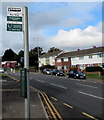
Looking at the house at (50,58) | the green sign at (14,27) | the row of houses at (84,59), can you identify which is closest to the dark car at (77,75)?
the row of houses at (84,59)

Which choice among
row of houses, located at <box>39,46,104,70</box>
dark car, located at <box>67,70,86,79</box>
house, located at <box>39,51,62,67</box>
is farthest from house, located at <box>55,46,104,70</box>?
dark car, located at <box>67,70,86,79</box>

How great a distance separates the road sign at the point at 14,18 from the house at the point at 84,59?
45671 mm

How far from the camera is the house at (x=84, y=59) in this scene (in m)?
50.0

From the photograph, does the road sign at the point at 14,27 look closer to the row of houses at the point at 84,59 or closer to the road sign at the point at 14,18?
the road sign at the point at 14,18

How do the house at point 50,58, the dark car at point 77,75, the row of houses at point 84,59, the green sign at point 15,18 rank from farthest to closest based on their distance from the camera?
the house at point 50,58 → the row of houses at point 84,59 → the dark car at point 77,75 → the green sign at point 15,18

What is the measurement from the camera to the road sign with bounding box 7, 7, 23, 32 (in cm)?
516

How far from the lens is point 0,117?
7066mm

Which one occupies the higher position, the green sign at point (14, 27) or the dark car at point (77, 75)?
the green sign at point (14, 27)

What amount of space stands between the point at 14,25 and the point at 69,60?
2211 inches

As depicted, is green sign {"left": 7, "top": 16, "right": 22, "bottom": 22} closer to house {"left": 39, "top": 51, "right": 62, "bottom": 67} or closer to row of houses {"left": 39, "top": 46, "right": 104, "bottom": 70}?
row of houses {"left": 39, "top": 46, "right": 104, "bottom": 70}

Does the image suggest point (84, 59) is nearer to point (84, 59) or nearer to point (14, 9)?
point (84, 59)

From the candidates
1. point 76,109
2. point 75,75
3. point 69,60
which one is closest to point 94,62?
point 69,60

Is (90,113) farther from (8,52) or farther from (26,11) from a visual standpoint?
(8,52)

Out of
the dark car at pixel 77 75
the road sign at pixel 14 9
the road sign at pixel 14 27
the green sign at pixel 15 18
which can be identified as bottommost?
the dark car at pixel 77 75
